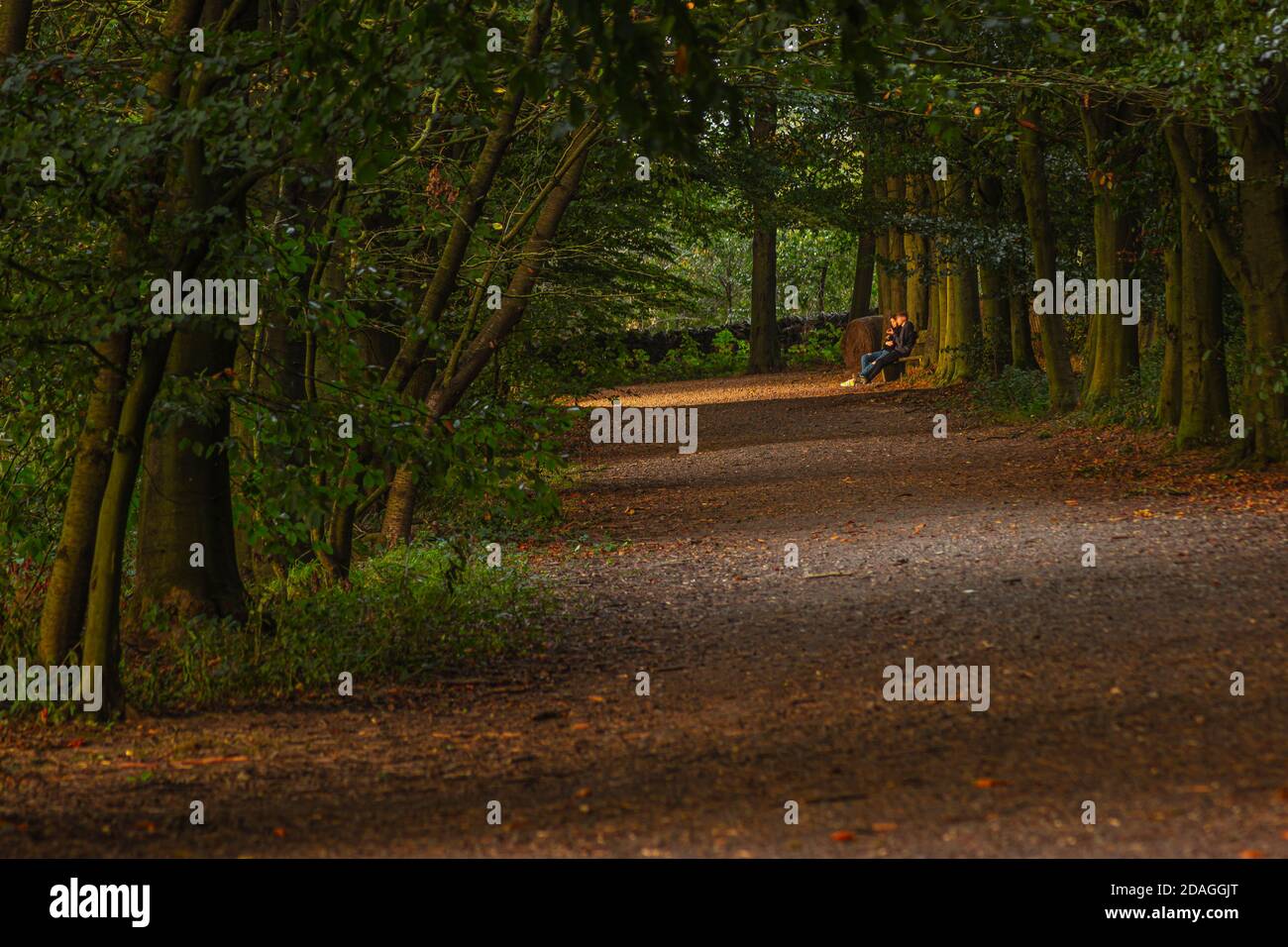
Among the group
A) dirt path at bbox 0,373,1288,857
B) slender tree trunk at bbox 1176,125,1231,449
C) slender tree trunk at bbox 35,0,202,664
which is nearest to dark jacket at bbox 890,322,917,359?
slender tree trunk at bbox 1176,125,1231,449

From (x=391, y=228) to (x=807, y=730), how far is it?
7.18m

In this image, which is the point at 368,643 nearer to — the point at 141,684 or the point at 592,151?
the point at 141,684

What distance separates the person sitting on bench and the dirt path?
1906cm

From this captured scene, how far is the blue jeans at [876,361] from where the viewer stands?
105 ft

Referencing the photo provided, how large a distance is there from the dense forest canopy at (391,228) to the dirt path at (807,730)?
1.16 m

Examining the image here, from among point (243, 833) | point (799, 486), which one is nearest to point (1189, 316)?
point (799, 486)

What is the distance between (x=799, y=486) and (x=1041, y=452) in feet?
12.1

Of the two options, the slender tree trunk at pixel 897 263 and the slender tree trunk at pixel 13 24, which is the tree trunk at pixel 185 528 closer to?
the slender tree trunk at pixel 13 24

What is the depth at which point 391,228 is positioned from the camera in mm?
12266

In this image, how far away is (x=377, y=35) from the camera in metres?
6.50

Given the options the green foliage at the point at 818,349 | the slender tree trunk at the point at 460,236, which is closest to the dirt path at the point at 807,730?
the slender tree trunk at the point at 460,236

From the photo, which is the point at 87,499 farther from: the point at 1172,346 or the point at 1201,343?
the point at 1172,346

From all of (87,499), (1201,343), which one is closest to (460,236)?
(87,499)

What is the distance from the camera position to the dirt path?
5008 mm
